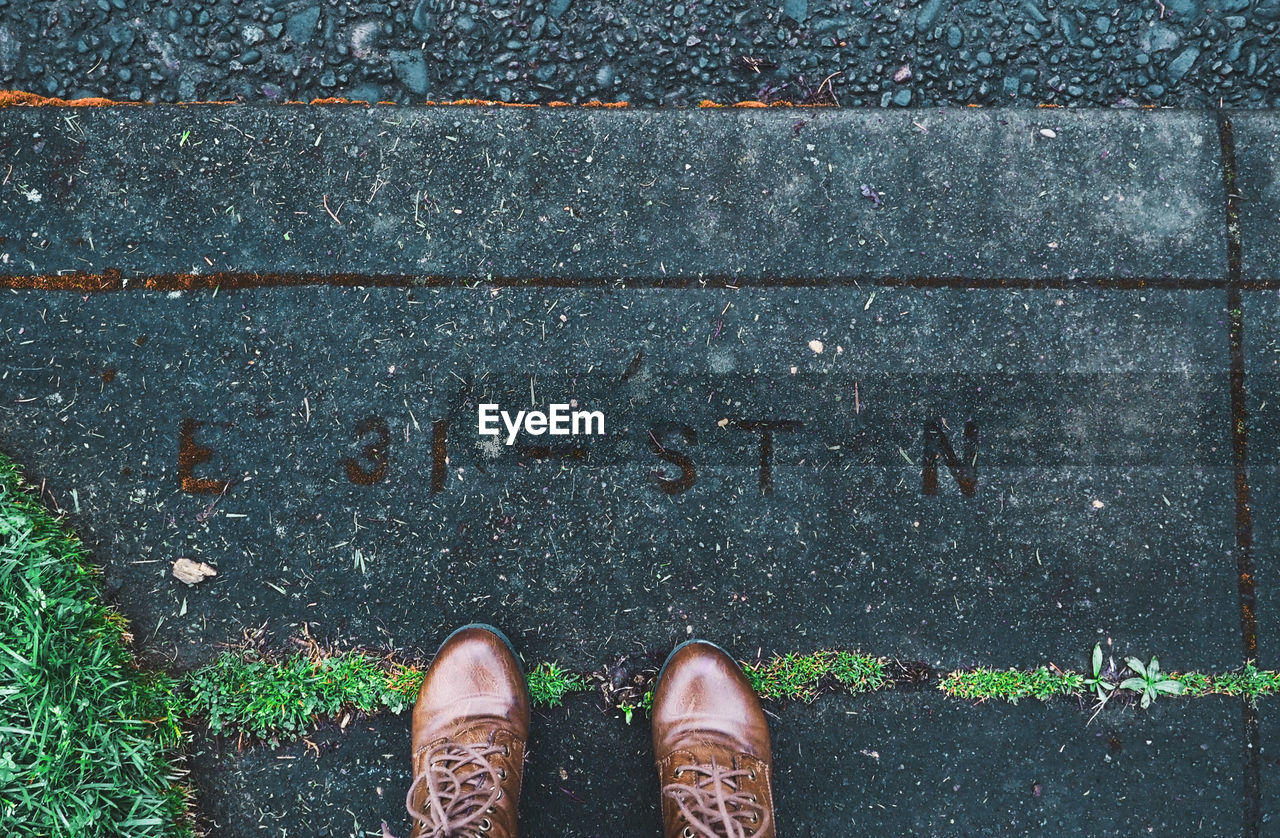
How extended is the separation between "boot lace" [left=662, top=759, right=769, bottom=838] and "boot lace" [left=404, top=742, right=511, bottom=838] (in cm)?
50

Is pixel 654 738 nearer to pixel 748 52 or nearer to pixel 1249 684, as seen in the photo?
pixel 1249 684

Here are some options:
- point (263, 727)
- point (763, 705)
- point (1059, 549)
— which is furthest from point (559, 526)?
point (1059, 549)

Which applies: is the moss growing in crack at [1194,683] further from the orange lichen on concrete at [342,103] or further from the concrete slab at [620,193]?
the orange lichen on concrete at [342,103]

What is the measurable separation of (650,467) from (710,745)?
0.82m

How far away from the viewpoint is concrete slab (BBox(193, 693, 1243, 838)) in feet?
6.84

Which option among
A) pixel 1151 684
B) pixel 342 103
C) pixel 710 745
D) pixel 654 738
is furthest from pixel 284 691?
pixel 1151 684

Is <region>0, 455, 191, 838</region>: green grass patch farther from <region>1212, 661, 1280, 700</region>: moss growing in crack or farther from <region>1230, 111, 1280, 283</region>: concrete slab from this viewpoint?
<region>1230, 111, 1280, 283</region>: concrete slab

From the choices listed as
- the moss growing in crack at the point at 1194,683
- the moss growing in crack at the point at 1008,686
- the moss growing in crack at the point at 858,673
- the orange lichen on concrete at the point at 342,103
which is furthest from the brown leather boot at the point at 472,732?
the moss growing in crack at the point at 1194,683

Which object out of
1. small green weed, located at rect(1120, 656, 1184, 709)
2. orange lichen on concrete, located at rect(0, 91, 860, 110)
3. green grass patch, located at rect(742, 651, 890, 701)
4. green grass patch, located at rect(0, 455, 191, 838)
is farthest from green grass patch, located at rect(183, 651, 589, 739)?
small green weed, located at rect(1120, 656, 1184, 709)

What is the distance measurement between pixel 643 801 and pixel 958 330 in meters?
1.70

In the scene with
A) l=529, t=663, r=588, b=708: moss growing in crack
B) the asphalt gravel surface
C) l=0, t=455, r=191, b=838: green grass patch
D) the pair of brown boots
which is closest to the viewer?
l=0, t=455, r=191, b=838: green grass patch

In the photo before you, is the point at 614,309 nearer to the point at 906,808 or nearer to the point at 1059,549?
the point at 1059,549

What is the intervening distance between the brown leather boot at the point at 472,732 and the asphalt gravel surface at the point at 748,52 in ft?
5.70

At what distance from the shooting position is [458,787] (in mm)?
2008
